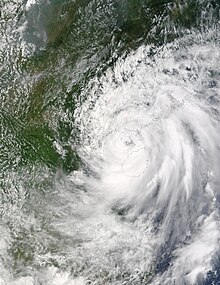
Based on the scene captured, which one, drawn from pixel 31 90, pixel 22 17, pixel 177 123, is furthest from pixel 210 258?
pixel 22 17

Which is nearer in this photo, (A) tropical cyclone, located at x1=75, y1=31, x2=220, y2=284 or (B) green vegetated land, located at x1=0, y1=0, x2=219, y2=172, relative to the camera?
(A) tropical cyclone, located at x1=75, y1=31, x2=220, y2=284

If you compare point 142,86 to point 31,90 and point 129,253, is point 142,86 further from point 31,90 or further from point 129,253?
point 129,253

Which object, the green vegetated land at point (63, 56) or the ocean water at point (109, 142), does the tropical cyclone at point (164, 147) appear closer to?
the ocean water at point (109, 142)

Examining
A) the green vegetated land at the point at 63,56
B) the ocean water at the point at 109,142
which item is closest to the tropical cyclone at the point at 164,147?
the ocean water at the point at 109,142

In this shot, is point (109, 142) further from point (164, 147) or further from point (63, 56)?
point (63, 56)

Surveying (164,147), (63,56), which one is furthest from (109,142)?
(63,56)

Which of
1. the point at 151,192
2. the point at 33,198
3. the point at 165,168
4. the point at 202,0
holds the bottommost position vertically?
the point at 33,198

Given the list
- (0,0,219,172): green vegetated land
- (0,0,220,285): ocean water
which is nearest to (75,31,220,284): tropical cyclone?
(0,0,220,285): ocean water

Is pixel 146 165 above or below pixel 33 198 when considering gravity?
above

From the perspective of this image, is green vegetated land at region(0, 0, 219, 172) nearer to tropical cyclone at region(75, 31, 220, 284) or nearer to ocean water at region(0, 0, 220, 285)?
ocean water at region(0, 0, 220, 285)
